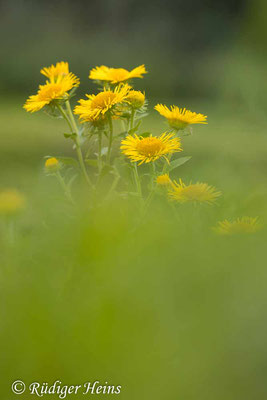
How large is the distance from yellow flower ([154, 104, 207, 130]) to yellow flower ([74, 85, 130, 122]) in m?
0.05

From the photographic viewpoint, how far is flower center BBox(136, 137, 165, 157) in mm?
603

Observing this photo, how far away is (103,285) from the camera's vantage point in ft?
0.59

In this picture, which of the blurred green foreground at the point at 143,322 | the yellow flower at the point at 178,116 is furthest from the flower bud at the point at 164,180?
the blurred green foreground at the point at 143,322

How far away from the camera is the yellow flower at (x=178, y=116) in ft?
2.12

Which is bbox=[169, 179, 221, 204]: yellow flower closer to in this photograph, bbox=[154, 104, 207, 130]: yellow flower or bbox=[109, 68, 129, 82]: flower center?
bbox=[154, 104, 207, 130]: yellow flower

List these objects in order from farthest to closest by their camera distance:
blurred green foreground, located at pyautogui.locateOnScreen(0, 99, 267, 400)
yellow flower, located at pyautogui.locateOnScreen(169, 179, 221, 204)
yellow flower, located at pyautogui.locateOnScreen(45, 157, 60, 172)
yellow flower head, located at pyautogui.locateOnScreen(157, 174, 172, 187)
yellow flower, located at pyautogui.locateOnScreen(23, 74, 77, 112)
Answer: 1. yellow flower, located at pyautogui.locateOnScreen(45, 157, 60, 172)
2. yellow flower, located at pyautogui.locateOnScreen(23, 74, 77, 112)
3. yellow flower head, located at pyautogui.locateOnScreen(157, 174, 172, 187)
4. yellow flower, located at pyautogui.locateOnScreen(169, 179, 221, 204)
5. blurred green foreground, located at pyautogui.locateOnScreen(0, 99, 267, 400)

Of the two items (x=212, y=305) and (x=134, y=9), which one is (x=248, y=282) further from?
(x=134, y=9)

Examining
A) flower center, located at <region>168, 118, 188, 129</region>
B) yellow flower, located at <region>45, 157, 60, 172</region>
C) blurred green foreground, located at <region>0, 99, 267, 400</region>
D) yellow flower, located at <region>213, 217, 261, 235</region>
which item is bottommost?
blurred green foreground, located at <region>0, 99, 267, 400</region>

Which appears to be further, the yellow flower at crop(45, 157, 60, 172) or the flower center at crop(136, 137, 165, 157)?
the yellow flower at crop(45, 157, 60, 172)

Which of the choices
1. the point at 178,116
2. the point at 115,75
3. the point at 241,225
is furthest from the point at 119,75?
the point at 241,225

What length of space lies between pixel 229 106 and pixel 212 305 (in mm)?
4803

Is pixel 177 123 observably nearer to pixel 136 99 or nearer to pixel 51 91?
pixel 136 99

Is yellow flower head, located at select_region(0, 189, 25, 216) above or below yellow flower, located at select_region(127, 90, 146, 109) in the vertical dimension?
below

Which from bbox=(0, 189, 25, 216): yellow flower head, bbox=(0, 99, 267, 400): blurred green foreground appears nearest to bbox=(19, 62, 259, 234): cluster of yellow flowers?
bbox=(0, 189, 25, 216): yellow flower head
